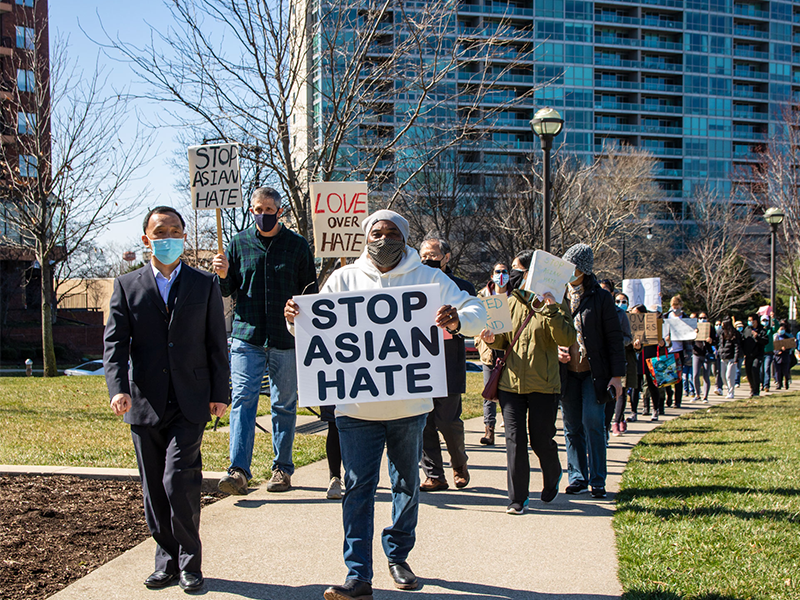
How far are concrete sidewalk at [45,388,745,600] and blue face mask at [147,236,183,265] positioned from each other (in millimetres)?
1861

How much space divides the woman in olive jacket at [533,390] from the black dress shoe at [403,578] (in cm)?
182

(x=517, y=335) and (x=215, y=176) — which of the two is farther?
(x=215, y=176)

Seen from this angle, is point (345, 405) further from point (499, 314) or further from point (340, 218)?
point (340, 218)

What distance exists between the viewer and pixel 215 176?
24.8 feet

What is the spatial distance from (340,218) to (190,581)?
4.82 m

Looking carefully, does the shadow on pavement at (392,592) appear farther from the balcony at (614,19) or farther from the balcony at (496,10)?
the balcony at (614,19)

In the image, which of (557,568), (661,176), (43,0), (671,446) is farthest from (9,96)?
(661,176)

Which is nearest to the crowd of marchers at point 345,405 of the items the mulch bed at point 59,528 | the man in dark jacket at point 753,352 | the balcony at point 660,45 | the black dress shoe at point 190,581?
the black dress shoe at point 190,581

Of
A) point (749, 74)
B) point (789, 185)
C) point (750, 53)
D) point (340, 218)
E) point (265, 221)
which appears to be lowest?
point (265, 221)

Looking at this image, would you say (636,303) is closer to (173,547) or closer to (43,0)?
(173,547)

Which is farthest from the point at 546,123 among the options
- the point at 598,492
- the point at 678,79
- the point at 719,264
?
the point at 678,79

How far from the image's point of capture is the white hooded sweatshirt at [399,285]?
13.7 ft

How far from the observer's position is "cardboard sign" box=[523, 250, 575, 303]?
577 centimetres

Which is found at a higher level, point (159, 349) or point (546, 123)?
point (546, 123)
